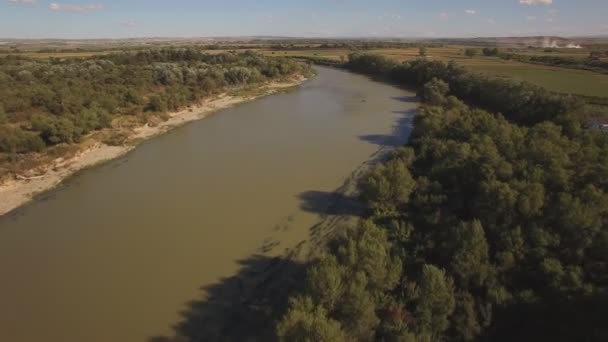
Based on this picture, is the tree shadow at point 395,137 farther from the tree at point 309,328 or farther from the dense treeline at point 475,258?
the tree at point 309,328

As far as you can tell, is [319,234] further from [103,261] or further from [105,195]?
[105,195]

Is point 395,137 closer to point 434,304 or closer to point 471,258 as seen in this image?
point 471,258

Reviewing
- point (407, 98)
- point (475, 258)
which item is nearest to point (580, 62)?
point (407, 98)

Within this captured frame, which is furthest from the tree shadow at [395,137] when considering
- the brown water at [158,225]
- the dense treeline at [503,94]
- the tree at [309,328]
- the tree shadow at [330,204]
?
the tree at [309,328]

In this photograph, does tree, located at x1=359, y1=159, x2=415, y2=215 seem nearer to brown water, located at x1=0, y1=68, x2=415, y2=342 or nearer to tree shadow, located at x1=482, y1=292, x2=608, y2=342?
brown water, located at x1=0, y1=68, x2=415, y2=342

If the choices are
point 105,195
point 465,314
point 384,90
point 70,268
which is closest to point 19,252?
point 70,268

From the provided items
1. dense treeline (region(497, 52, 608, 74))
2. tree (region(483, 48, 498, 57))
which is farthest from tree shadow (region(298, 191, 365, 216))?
tree (region(483, 48, 498, 57))
